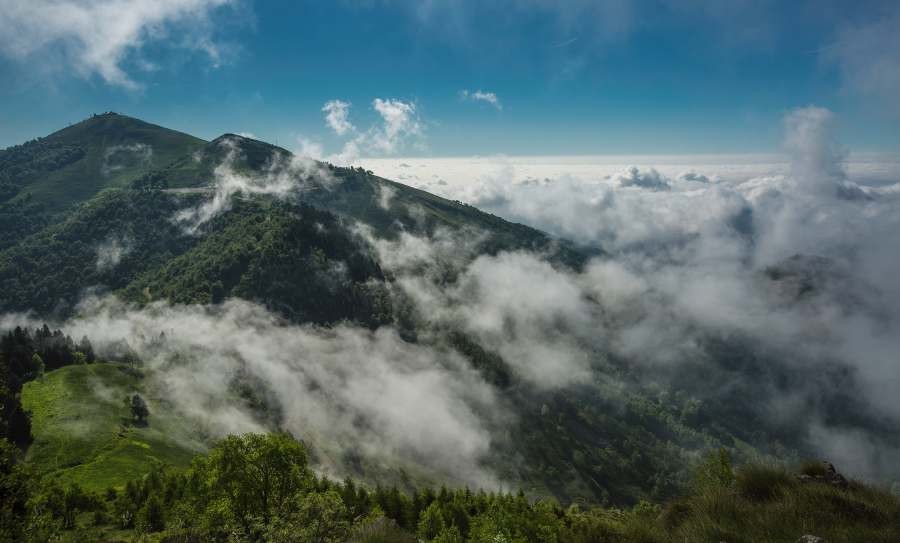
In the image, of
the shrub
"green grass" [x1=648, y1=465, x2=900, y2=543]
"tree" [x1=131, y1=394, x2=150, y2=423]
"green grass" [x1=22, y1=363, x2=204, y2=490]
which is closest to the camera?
"green grass" [x1=648, y1=465, x2=900, y2=543]

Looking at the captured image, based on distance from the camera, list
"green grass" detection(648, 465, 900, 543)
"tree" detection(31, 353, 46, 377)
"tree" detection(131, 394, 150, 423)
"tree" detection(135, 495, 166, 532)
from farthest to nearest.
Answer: "tree" detection(31, 353, 46, 377) < "tree" detection(131, 394, 150, 423) < "tree" detection(135, 495, 166, 532) < "green grass" detection(648, 465, 900, 543)

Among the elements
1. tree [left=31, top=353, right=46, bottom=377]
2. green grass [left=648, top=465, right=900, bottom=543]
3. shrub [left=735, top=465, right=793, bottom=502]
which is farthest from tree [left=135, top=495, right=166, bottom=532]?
tree [left=31, top=353, right=46, bottom=377]

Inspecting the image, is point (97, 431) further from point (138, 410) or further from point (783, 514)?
point (783, 514)

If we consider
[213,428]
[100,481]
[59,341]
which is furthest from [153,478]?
[59,341]

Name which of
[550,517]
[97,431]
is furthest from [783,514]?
[97,431]

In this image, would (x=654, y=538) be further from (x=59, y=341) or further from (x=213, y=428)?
(x=59, y=341)

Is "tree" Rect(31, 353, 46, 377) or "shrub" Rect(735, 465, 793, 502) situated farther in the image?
"tree" Rect(31, 353, 46, 377)

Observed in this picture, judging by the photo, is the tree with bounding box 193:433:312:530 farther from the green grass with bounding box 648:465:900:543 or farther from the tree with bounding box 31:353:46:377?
the tree with bounding box 31:353:46:377

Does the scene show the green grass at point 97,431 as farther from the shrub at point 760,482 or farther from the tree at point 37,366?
the shrub at point 760,482
